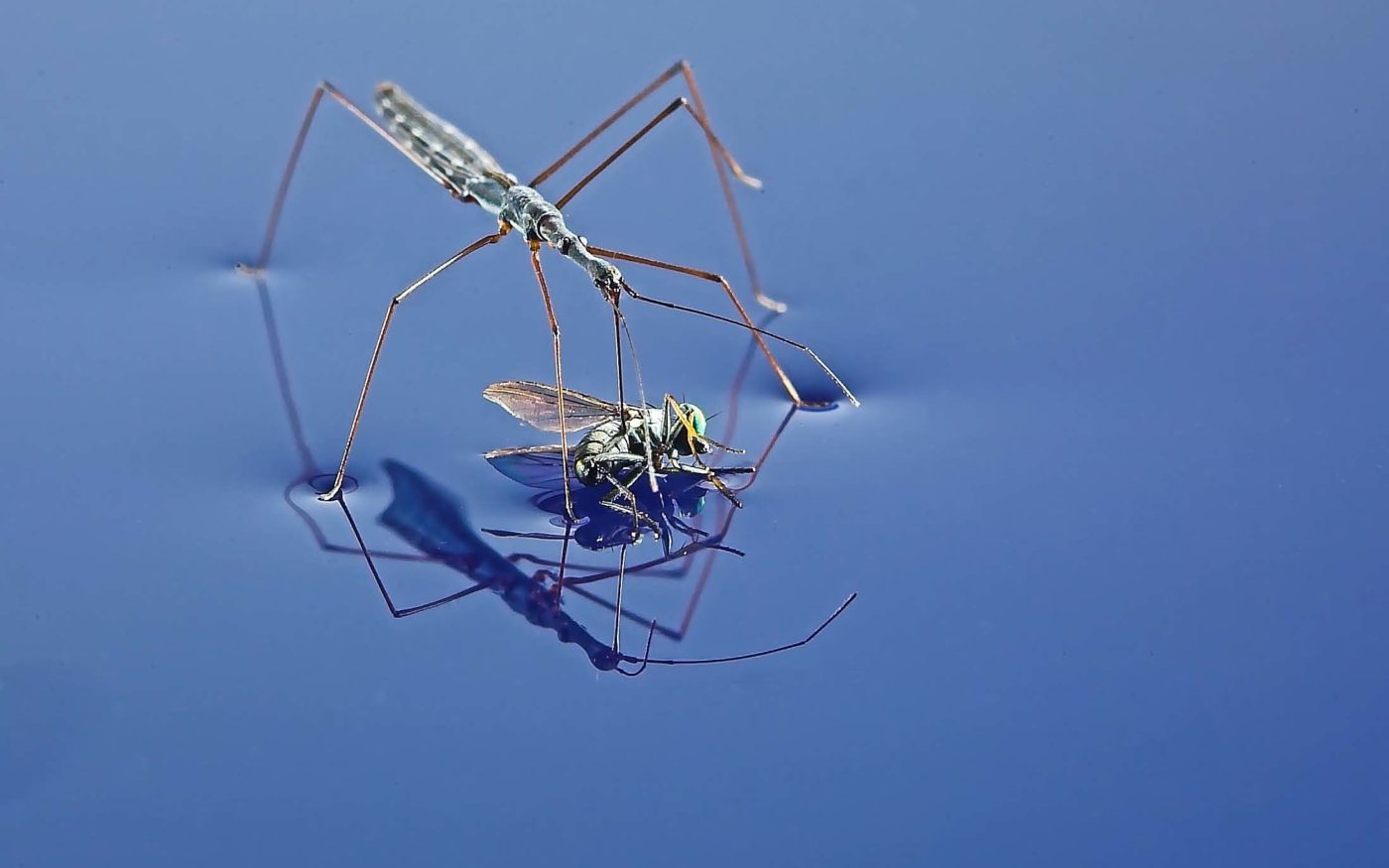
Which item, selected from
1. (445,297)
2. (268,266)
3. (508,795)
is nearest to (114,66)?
(268,266)

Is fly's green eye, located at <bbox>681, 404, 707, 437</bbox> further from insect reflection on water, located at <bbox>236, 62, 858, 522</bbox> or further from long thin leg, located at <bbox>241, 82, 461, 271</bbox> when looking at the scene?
long thin leg, located at <bbox>241, 82, 461, 271</bbox>

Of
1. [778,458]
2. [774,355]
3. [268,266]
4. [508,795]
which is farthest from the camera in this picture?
[268,266]

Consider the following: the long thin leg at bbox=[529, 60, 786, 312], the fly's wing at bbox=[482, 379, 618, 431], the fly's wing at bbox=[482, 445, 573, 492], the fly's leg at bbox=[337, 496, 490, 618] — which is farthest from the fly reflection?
the long thin leg at bbox=[529, 60, 786, 312]

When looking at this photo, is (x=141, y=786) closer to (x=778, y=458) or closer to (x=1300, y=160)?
(x=778, y=458)

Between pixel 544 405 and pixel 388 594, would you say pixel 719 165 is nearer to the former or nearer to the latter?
pixel 544 405

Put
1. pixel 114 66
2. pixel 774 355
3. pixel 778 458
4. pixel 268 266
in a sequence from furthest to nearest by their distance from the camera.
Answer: pixel 114 66
pixel 268 266
pixel 774 355
pixel 778 458

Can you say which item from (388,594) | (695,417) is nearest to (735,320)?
(695,417)

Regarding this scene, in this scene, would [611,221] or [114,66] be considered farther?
[114,66]
